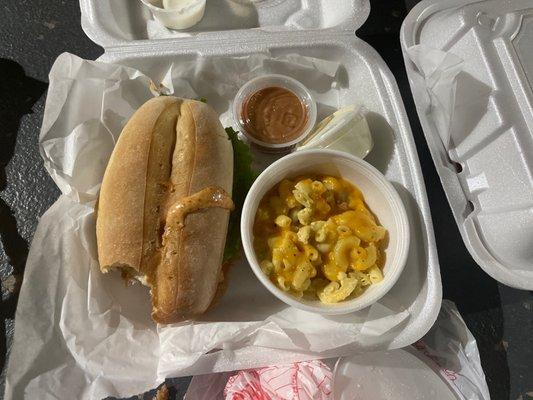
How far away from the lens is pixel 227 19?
4.66 ft

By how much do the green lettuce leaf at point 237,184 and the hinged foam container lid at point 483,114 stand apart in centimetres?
51

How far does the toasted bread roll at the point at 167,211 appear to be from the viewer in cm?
98

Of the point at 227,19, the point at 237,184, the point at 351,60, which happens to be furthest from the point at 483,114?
the point at 227,19

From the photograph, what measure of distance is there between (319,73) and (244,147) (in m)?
0.33

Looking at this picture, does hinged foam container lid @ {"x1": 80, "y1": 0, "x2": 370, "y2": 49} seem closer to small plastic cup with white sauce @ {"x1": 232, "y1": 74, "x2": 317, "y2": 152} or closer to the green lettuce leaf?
small plastic cup with white sauce @ {"x1": 232, "y1": 74, "x2": 317, "y2": 152}

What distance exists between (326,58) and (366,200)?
44 centimetres

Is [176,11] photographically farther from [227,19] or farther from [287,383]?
[287,383]

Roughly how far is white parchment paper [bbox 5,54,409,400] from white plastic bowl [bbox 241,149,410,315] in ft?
0.24

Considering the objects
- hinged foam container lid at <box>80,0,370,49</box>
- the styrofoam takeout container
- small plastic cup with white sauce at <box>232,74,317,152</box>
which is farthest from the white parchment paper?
small plastic cup with white sauce at <box>232,74,317,152</box>

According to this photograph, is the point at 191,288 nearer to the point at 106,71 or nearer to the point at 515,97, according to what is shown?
the point at 106,71

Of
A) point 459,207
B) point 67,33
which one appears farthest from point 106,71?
point 459,207

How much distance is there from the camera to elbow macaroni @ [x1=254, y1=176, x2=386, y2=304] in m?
1.04

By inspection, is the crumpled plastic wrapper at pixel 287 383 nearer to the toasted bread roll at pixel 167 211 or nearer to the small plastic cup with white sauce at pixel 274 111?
the toasted bread roll at pixel 167 211

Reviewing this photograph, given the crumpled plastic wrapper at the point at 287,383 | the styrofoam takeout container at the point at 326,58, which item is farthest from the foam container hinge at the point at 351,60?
the crumpled plastic wrapper at the point at 287,383
